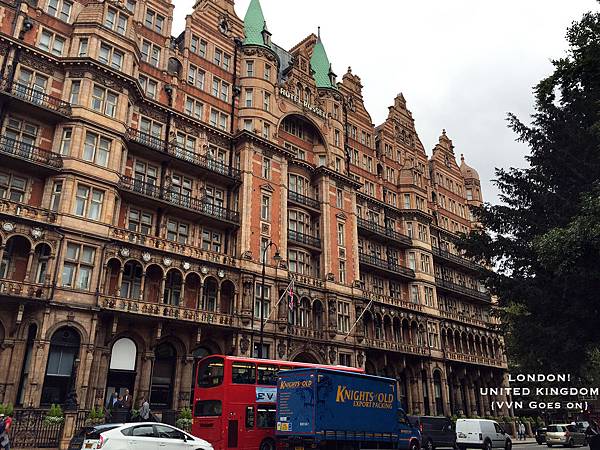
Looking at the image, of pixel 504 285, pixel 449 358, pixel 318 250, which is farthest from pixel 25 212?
pixel 449 358

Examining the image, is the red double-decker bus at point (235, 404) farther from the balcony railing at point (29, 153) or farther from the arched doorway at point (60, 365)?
the balcony railing at point (29, 153)

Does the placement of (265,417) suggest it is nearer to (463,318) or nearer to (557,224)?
(557,224)

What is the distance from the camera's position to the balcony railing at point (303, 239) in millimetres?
41656

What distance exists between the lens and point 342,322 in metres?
41.7

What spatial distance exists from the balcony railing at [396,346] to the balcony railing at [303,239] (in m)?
9.78

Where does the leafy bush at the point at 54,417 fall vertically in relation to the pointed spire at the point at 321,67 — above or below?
below

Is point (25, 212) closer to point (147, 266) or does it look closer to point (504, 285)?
point (147, 266)

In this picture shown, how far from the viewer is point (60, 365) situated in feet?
86.6

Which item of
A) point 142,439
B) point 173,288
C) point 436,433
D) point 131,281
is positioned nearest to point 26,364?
point 131,281

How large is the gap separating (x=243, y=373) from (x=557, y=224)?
18439 mm

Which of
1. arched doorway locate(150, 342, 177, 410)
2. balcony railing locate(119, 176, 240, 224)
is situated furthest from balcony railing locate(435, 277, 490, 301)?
arched doorway locate(150, 342, 177, 410)

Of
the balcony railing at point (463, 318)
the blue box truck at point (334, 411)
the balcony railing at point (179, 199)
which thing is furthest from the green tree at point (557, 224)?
the balcony railing at point (463, 318)

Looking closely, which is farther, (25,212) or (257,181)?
(257,181)

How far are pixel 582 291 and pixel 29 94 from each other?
3341cm
